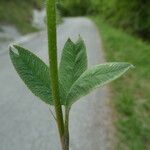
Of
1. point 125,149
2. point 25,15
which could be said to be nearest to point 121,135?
point 125,149

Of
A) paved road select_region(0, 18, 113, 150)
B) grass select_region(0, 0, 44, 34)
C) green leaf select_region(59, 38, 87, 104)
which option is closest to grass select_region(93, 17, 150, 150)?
paved road select_region(0, 18, 113, 150)

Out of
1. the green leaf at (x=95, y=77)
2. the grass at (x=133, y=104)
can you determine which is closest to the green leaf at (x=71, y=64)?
the green leaf at (x=95, y=77)

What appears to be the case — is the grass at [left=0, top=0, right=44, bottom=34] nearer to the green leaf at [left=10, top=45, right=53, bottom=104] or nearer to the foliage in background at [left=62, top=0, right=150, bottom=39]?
the foliage in background at [left=62, top=0, right=150, bottom=39]

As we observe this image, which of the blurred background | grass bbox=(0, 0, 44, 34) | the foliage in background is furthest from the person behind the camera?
grass bbox=(0, 0, 44, 34)

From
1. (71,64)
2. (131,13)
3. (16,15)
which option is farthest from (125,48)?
(71,64)

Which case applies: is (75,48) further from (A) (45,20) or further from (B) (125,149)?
(B) (125,149)

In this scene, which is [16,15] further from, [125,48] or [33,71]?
[33,71]
